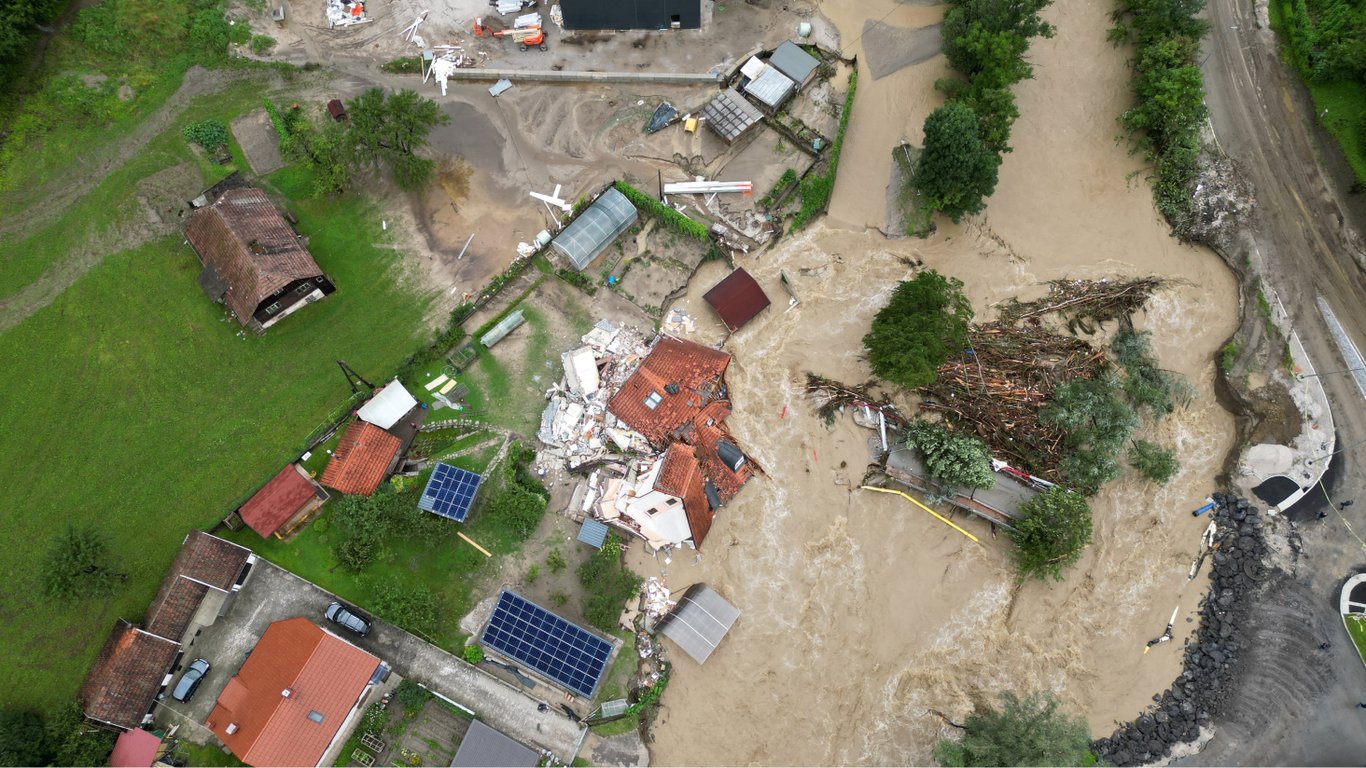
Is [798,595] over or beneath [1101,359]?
beneath

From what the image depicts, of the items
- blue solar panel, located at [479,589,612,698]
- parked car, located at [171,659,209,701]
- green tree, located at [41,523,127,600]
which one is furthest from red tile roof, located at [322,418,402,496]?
green tree, located at [41,523,127,600]

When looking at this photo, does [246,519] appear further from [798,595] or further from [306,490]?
[798,595]

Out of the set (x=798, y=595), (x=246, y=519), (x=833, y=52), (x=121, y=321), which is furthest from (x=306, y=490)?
(x=833, y=52)

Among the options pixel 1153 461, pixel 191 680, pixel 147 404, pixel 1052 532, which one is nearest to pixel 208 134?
pixel 147 404

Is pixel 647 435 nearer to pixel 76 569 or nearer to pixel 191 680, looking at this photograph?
pixel 191 680

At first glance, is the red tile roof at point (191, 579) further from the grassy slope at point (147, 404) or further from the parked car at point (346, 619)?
the parked car at point (346, 619)

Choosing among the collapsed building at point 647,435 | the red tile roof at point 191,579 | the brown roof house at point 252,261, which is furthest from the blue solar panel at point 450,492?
the brown roof house at point 252,261
